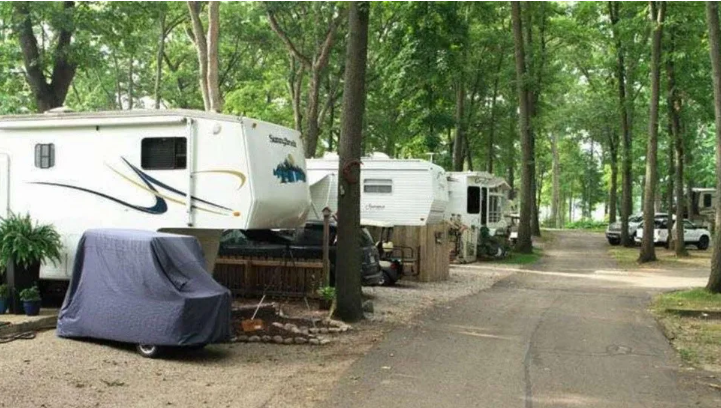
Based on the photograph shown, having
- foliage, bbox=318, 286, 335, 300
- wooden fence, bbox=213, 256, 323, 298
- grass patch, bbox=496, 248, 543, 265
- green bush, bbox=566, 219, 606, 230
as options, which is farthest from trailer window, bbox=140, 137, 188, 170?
green bush, bbox=566, 219, 606, 230

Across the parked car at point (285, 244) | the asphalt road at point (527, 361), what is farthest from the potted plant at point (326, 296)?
the asphalt road at point (527, 361)

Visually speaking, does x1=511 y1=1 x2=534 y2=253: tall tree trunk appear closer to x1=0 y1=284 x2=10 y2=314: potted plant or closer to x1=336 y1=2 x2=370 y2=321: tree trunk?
x1=336 y1=2 x2=370 y2=321: tree trunk

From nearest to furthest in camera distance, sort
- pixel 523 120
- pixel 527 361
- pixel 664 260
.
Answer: pixel 527 361 < pixel 664 260 < pixel 523 120

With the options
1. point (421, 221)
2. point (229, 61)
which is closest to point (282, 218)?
point (421, 221)

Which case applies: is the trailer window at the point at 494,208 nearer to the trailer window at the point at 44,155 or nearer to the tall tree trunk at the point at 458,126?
the tall tree trunk at the point at 458,126

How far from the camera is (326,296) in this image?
1119 cm

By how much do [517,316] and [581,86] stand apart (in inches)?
1432

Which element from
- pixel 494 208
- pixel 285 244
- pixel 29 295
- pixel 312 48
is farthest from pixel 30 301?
pixel 494 208

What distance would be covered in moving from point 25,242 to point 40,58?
32.0 ft

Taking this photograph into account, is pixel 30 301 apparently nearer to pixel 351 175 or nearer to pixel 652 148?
pixel 351 175

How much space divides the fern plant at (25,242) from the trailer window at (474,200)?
16.4 metres

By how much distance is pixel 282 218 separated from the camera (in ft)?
33.8

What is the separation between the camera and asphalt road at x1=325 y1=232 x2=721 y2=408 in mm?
Result: 6406

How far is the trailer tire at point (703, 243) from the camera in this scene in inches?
1249
